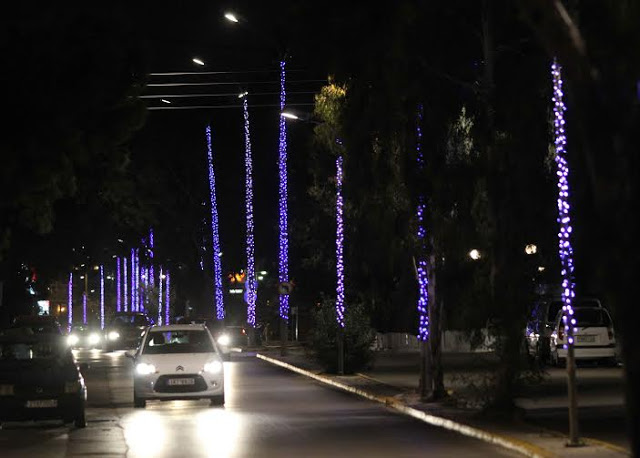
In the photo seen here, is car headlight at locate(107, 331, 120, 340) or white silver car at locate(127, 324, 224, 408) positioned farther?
car headlight at locate(107, 331, 120, 340)

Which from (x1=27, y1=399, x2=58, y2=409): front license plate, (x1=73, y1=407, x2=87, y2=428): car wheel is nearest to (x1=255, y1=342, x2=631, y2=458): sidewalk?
(x1=73, y1=407, x2=87, y2=428): car wheel

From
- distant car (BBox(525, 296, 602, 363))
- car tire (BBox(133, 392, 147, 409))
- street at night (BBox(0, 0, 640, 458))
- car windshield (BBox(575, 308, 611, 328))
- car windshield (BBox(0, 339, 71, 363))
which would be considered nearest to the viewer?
street at night (BBox(0, 0, 640, 458))

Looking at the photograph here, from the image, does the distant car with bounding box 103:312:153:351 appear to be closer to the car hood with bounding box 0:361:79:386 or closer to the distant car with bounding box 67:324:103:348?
the distant car with bounding box 67:324:103:348

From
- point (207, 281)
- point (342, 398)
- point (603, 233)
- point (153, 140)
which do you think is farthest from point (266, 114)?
point (603, 233)

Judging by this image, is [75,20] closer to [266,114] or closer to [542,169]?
[542,169]

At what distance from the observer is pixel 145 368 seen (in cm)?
2678

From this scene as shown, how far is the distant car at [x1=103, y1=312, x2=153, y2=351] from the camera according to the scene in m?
61.5

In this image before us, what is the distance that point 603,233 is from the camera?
10516 mm

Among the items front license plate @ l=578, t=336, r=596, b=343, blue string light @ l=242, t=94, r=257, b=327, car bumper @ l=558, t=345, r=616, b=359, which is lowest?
car bumper @ l=558, t=345, r=616, b=359

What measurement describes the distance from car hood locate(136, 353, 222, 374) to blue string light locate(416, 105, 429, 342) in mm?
4294

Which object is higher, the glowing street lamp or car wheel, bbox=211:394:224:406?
the glowing street lamp

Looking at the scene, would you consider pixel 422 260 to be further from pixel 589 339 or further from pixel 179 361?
pixel 589 339

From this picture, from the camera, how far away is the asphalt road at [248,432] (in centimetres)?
1841

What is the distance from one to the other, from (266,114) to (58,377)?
182 feet
